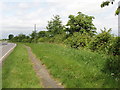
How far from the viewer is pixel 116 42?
14562 mm

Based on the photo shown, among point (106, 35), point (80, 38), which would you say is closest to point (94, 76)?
point (106, 35)

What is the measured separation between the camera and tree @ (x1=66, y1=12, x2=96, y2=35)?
43.7 meters

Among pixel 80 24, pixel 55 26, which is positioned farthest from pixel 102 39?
pixel 55 26

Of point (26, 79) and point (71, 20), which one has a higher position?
point (71, 20)

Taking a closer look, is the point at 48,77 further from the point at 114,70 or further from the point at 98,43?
the point at 98,43

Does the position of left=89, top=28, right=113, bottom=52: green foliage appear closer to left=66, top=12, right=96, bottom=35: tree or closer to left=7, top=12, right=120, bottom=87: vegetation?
left=7, top=12, right=120, bottom=87: vegetation

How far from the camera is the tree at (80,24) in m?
43.7

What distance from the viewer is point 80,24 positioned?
4419 cm

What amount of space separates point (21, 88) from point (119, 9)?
215 inches

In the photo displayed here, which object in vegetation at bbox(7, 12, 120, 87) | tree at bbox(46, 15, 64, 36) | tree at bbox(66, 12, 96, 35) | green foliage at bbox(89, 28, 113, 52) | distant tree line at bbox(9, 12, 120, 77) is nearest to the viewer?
vegetation at bbox(7, 12, 120, 87)

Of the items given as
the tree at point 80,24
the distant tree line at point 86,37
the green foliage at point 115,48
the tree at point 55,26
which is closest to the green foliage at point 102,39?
the distant tree line at point 86,37

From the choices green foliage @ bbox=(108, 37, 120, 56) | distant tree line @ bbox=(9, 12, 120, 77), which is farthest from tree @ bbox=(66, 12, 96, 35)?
green foliage @ bbox=(108, 37, 120, 56)

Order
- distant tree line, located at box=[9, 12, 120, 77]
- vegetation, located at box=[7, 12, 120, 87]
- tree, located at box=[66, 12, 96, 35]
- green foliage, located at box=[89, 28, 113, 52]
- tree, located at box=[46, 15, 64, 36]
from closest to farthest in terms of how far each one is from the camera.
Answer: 1. vegetation, located at box=[7, 12, 120, 87]
2. distant tree line, located at box=[9, 12, 120, 77]
3. green foliage, located at box=[89, 28, 113, 52]
4. tree, located at box=[66, 12, 96, 35]
5. tree, located at box=[46, 15, 64, 36]

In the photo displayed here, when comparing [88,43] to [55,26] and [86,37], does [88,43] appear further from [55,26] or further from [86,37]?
[55,26]
